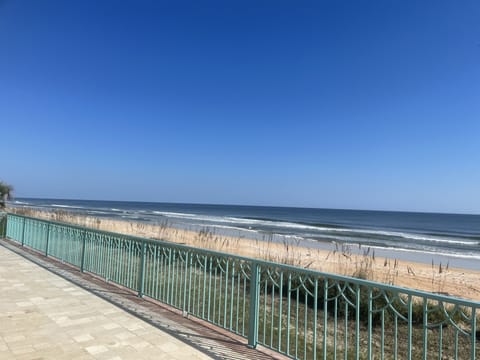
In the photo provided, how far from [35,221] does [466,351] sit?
914 cm

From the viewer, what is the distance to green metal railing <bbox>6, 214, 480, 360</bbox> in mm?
3471

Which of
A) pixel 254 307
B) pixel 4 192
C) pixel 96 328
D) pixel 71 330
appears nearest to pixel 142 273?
pixel 96 328

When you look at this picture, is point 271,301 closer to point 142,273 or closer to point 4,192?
point 142,273

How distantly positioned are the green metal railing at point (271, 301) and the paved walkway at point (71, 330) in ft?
2.29

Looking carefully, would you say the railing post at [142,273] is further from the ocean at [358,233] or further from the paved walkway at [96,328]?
the ocean at [358,233]

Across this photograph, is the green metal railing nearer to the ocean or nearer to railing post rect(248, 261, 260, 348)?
railing post rect(248, 261, 260, 348)

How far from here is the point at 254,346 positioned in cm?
362

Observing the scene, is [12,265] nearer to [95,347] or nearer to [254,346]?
[95,347]

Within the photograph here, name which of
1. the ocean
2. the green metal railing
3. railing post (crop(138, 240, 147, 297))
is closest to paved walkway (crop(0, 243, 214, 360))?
railing post (crop(138, 240, 147, 297))

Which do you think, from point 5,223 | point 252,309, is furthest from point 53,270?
point 5,223

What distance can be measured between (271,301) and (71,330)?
2.39 meters

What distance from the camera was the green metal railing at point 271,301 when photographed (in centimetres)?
347

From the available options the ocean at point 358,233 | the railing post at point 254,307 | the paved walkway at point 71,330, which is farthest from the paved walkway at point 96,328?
the ocean at point 358,233

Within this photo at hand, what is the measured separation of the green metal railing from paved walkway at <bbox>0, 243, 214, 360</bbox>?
27.5 inches
